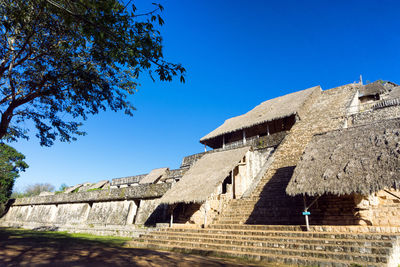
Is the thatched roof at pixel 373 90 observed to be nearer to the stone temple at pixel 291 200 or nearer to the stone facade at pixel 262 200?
the stone facade at pixel 262 200

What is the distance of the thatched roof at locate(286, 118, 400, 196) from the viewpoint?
21.2 ft

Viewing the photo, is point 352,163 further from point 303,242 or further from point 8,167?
point 8,167

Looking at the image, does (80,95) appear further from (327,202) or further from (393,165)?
(393,165)

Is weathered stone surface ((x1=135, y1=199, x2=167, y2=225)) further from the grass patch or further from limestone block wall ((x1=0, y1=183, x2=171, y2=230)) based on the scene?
the grass patch

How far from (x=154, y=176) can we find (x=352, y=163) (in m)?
21.1

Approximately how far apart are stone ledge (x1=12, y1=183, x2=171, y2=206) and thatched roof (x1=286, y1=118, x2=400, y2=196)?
757 cm

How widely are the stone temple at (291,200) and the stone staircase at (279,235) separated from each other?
0.03m

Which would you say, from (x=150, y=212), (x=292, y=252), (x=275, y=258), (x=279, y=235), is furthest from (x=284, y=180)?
(x=150, y=212)

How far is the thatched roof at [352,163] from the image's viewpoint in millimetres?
6453

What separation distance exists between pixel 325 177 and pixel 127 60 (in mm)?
6445

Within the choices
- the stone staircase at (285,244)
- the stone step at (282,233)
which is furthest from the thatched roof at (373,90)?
the stone step at (282,233)

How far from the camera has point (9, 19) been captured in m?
5.88

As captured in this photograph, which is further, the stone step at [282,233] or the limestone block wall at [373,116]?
the limestone block wall at [373,116]

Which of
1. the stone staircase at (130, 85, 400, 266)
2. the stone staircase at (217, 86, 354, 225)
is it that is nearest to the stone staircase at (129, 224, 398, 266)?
the stone staircase at (130, 85, 400, 266)
